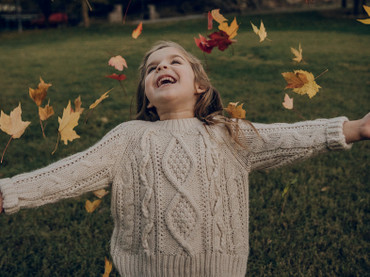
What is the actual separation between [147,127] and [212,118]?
30cm

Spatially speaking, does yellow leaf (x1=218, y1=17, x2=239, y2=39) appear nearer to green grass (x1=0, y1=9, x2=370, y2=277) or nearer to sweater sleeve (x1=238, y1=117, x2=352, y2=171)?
sweater sleeve (x1=238, y1=117, x2=352, y2=171)

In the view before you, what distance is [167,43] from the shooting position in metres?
2.14

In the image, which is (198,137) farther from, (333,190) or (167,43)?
(333,190)

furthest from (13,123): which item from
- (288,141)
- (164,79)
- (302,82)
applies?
(302,82)

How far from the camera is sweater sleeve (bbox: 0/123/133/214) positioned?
1.56 metres

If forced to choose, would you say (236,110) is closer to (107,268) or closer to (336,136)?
(336,136)

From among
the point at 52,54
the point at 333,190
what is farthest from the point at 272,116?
the point at 52,54

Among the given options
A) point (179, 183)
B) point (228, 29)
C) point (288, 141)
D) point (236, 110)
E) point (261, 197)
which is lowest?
point (261, 197)

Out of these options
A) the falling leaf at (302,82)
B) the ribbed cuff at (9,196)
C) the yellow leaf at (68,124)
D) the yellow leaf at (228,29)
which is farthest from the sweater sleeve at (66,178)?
the falling leaf at (302,82)

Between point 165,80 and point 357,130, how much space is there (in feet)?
2.80

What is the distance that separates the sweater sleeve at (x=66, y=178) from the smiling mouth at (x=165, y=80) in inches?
10.3

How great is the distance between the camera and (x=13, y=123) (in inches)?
65.6

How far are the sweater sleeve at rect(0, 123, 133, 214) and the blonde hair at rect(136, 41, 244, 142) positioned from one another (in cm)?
30

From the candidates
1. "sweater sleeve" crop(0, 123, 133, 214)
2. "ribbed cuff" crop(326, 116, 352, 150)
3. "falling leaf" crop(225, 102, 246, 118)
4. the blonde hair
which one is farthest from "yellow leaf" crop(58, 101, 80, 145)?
"ribbed cuff" crop(326, 116, 352, 150)
